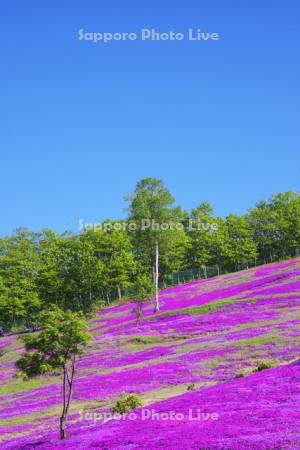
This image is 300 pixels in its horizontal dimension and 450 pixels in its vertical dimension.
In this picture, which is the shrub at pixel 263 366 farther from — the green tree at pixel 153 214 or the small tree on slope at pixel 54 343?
the green tree at pixel 153 214

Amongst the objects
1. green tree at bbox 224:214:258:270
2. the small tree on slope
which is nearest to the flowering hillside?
the small tree on slope

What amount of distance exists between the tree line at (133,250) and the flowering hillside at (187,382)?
14.8m

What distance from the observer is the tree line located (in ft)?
260

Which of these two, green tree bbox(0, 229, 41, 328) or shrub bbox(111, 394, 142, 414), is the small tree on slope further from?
green tree bbox(0, 229, 41, 328)

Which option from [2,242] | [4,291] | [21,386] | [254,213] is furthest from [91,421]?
[254,213]

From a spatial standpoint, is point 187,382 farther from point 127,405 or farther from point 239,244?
point 239,244

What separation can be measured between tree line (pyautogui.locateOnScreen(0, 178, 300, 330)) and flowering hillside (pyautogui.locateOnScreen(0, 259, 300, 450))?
584 inches

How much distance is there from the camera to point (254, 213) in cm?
15025

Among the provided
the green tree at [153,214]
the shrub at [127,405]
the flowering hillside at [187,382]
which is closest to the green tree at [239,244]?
the flowering hillside at [187,382]

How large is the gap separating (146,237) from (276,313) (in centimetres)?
2739

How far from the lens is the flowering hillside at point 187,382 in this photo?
21.0m

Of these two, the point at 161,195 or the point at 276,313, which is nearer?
the point at 276,313

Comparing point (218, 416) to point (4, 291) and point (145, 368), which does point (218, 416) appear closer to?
point (145, 368)

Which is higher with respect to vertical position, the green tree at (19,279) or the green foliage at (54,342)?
the green tree at (19,279)
